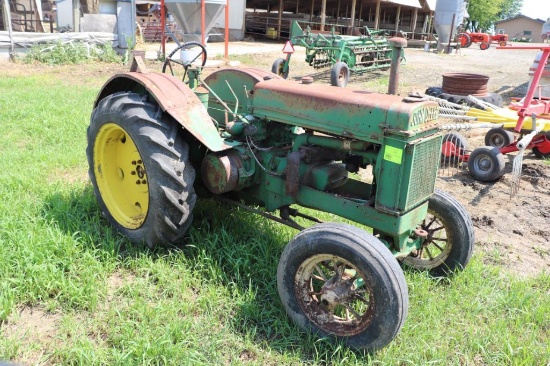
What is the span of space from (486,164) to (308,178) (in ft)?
10.3

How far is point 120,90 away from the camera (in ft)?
12.3

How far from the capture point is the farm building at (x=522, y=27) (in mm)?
71188

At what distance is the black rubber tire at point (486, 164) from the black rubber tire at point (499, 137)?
2.77 ft

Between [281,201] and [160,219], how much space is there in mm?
818

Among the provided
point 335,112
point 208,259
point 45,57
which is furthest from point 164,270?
point 45,57

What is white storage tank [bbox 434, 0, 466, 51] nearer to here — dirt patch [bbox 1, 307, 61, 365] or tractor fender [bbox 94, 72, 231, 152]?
tractor fender [bbox 94, 72, 231, 152]

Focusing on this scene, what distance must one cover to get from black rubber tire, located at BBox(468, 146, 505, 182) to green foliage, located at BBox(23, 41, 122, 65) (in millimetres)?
10280

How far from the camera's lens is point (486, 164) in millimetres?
5391

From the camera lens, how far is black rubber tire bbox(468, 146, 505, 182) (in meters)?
5.29

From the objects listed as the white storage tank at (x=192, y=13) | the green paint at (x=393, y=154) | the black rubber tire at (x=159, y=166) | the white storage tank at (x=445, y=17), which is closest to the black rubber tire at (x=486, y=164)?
the green paint at (x=393, y=154)

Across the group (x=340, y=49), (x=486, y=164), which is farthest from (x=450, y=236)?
(x=340, y=49)

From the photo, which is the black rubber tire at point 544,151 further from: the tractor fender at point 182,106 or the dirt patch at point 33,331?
the dirt patch at point 33,331

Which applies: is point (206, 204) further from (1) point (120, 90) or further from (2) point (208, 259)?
(1) point (120, 90)

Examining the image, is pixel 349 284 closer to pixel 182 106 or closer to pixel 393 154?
pixel 393 154
